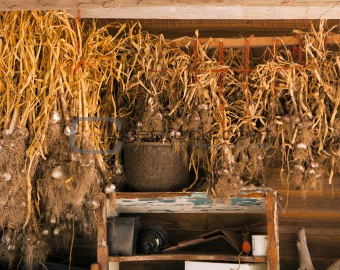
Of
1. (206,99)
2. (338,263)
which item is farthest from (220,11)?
(338,263)

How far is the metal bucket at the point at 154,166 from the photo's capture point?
2555mm

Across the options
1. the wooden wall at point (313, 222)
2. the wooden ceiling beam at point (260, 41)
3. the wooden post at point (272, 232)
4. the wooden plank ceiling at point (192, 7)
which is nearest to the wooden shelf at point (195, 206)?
the wooden post at point (272, 232)

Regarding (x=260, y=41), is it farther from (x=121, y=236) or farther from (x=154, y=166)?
(x=121, y=236)

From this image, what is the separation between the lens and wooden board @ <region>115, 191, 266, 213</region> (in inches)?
99.3

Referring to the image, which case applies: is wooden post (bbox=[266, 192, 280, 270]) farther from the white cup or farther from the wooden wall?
the wooden wall

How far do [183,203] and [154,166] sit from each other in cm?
23

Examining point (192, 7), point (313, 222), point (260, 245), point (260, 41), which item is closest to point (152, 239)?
point (260, 245)

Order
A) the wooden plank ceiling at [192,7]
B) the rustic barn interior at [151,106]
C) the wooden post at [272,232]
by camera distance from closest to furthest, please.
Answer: the wooden plank ceiling at [192,7] → the rustic barn interior at [151,106] → the wooden post at [272,232]

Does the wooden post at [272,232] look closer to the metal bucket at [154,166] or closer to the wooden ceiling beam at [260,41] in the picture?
the metal bucket at [154,166]

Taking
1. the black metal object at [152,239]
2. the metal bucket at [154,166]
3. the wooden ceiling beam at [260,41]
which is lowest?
the black metal object at [152,239]

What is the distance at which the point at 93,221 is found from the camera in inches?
99.4

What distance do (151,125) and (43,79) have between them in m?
0.48

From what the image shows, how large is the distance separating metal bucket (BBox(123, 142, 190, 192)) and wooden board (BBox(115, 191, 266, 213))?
5cm

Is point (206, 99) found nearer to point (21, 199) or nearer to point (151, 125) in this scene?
point (151, 125)
